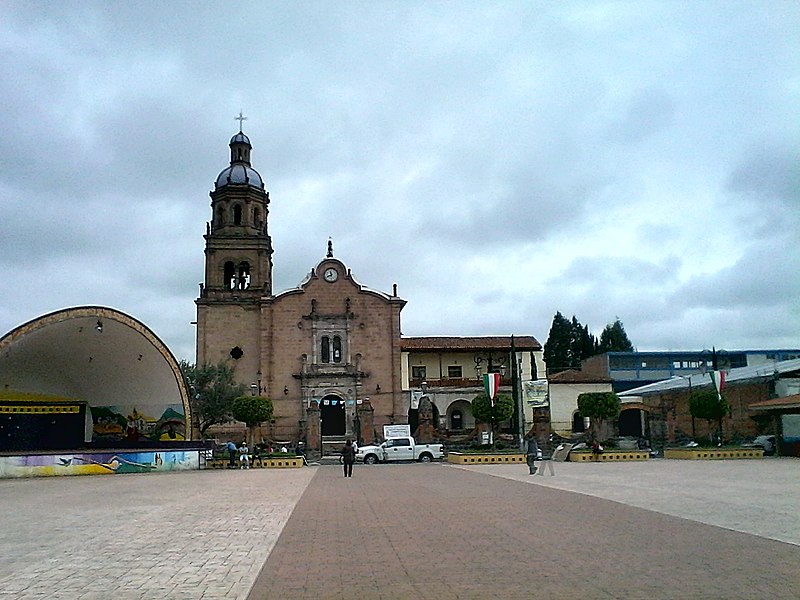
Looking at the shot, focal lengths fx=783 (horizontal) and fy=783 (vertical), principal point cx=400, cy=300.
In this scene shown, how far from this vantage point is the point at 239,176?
5094 centimetres

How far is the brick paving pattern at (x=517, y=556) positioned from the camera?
7.43m

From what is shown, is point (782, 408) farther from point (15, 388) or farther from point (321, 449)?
point (15, 388)

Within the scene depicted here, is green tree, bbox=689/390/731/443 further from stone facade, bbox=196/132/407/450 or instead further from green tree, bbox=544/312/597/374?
green tree, bbox=544/312/597/374

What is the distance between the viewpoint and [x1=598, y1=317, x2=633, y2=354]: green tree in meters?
78.9

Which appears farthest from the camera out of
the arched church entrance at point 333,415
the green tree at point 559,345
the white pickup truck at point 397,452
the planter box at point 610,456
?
the green tree at point 559,345

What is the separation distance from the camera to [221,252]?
163 feet

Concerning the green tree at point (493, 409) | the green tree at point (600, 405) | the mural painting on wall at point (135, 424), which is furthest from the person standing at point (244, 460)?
the green tree at point (600, 405)

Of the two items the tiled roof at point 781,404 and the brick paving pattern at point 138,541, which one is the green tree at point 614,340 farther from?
the brick paving pattern at point 138,541

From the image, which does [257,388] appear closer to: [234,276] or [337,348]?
[337,348]

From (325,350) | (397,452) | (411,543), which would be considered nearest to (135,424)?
(397,452)

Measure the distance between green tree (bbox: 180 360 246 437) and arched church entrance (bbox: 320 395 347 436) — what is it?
5556mm

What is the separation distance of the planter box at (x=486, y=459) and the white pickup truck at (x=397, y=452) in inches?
119

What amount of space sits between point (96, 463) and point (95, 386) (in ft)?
32.8

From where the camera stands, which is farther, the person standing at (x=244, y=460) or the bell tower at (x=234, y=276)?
the bell tower at (x=234, y=276)
